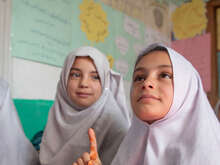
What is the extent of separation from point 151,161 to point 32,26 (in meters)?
1.21

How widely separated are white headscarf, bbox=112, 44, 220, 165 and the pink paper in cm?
201

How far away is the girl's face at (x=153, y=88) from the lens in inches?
33.3

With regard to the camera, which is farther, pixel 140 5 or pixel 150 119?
pixel 140 5

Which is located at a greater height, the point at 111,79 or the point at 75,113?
the point at 111,79

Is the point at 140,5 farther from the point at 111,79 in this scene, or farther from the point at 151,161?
the point at 151,161

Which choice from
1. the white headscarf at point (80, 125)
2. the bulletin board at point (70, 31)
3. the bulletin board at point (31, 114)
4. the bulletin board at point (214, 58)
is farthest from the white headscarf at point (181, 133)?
the bulletin board at point (214, 58)

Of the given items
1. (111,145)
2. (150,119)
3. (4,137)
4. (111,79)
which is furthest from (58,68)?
(150,119)

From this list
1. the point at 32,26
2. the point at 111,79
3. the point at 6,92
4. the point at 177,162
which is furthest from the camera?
the point at 32,26

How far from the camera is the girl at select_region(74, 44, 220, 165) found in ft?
2.57

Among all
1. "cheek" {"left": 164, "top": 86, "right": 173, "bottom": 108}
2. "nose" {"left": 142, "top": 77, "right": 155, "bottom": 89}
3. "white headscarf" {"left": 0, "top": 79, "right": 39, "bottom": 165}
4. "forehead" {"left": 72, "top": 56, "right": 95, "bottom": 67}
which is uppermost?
"forehead" {"left": 72, "top": 56, "right": 95, "bottom": 67}

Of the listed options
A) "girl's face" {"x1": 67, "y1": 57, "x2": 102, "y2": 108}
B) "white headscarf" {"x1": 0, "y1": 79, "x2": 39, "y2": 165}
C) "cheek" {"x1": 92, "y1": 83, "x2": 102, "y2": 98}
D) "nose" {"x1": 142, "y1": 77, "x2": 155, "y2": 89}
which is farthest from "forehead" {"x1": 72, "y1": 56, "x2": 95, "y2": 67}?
"nose" {"x1": 142, "y1": 77, "x2": 155, "y2": 89}

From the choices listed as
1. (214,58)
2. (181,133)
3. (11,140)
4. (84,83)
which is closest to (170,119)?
(181,133)

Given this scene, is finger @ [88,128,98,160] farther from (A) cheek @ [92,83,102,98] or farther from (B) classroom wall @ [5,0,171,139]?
(B) classroom wall @ [5,0,171,139]

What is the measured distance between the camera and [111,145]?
1.19 metres
